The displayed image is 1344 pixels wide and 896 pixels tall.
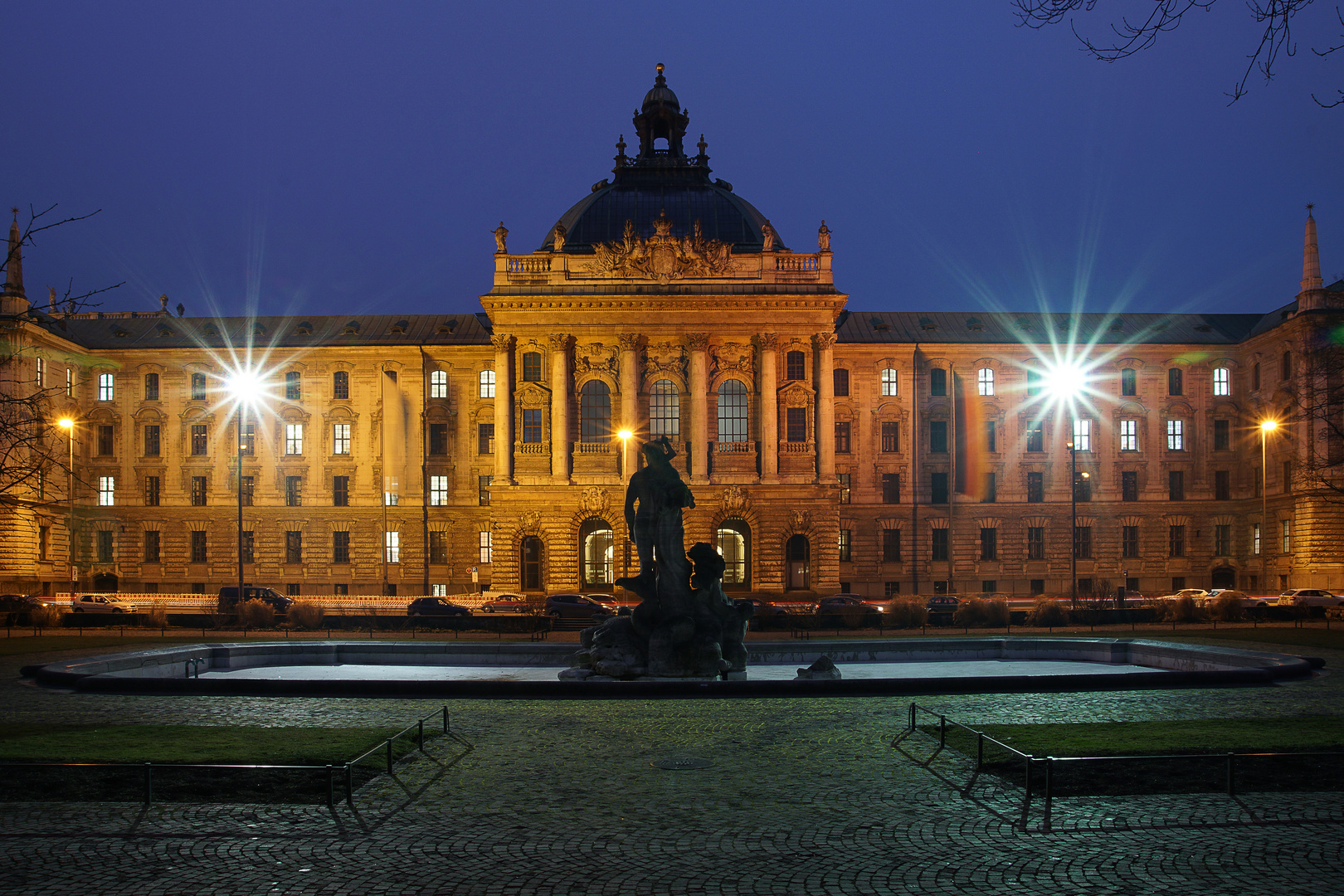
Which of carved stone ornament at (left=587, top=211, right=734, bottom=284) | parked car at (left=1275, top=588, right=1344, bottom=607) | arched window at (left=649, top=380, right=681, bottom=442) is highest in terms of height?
carved stone ornament at (left=587, top=211, right=734, bottom=284)

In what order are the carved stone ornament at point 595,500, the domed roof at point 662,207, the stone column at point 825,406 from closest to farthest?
the carved stone ornament at point 595,500
the stone column at point 825,406
the domed roof at point 662,207

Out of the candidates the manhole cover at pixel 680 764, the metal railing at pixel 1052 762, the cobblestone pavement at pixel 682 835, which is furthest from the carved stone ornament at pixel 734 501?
the manhole cover at pixel 680 764

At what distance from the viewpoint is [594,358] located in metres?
65.2

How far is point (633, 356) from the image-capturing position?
64.7m

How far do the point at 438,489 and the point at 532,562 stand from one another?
11.2 m

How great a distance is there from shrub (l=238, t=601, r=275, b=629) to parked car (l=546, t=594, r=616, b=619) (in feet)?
36.4

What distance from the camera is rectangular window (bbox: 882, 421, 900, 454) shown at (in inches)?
2840

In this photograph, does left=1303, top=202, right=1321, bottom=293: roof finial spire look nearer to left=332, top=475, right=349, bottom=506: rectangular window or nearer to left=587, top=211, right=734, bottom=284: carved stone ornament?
left=587, top=211, right=734, bottom=284: carved stone ornament

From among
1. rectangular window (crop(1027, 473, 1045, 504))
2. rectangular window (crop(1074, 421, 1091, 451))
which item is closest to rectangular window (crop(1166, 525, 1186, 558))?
rectangular window (crop(1074, 421, 1091, 451))

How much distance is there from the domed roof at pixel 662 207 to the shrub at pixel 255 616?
33.2 m

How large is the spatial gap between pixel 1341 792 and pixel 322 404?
68860 millimetres

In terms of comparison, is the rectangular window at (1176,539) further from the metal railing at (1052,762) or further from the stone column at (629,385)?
the metal railing at (1052,762)

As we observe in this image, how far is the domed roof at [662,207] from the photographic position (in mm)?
69562

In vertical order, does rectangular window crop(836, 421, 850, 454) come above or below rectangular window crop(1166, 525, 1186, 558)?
above
